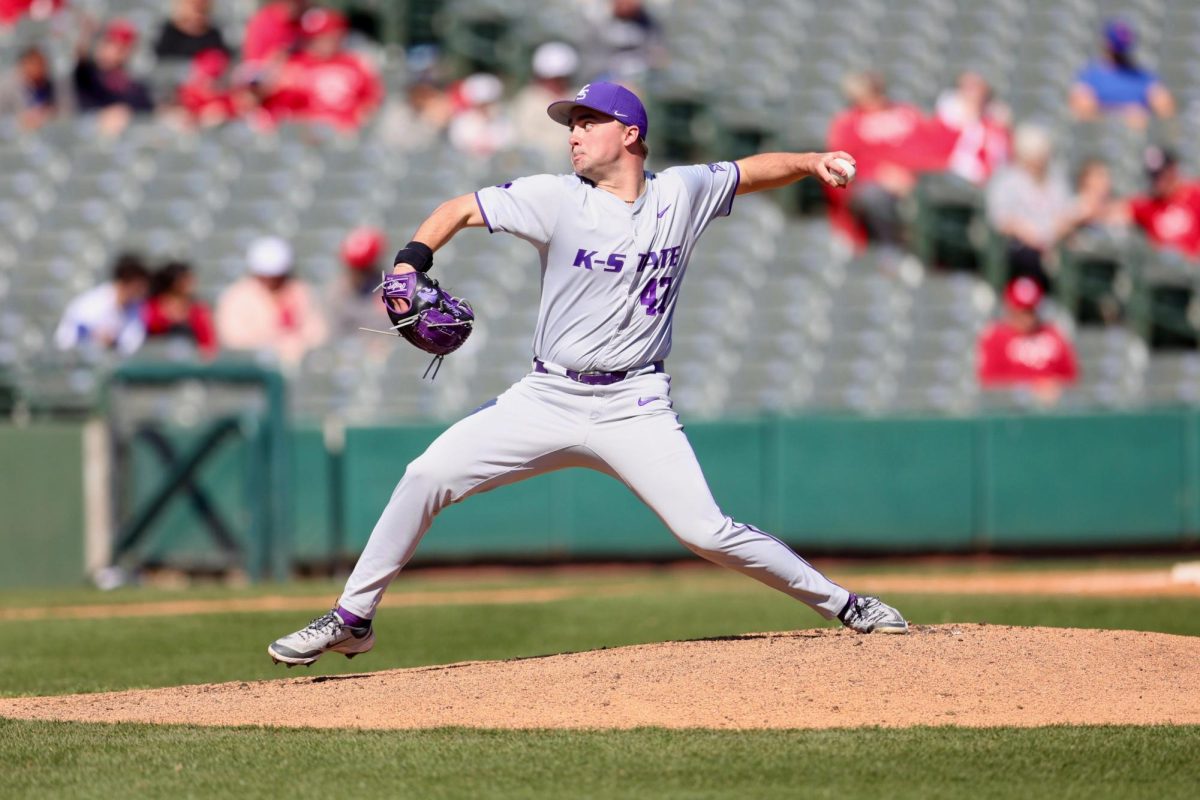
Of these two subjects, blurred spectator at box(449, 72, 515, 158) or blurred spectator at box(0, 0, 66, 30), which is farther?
blurred spectator at box(0, 0, 66, 30)

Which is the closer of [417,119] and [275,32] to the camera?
[275,32]

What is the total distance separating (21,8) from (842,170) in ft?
37.2

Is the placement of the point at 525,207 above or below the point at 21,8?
below

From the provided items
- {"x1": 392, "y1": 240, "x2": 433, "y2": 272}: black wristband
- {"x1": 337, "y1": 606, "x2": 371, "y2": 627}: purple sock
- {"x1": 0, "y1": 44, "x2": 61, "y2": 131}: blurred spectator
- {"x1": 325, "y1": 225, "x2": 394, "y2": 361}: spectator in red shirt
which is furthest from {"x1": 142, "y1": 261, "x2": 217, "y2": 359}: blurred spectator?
{"x1": 392, "y1": 240, "x2": 433, "y2": 272}: black wristband

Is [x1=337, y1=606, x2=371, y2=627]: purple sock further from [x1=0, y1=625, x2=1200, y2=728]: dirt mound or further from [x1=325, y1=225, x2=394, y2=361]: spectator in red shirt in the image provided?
[x1=325, y1=225, x2=394, y2=361]: spectator in red shirt

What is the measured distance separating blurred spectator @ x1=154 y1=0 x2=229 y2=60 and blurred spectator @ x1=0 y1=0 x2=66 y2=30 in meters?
1.33

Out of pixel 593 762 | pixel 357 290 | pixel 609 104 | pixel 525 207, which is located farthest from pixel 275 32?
pixel 593 762

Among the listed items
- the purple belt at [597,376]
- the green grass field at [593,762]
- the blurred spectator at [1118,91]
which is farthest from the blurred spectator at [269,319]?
the blurred spectator at [1118,91]

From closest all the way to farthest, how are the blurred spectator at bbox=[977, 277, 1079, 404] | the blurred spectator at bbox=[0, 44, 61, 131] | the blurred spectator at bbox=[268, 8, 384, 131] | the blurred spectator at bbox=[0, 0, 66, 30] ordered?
1. the blurred spectator at bbox=[977, 277, 1079, 404]
2. the blurred spectator at bbox=[268, 8, 384, 131]
3. the blurred spectator at bbox=[0, 44, 61, 131]
4. the blurred spectator at bbox=[0, 0, 66, 30]

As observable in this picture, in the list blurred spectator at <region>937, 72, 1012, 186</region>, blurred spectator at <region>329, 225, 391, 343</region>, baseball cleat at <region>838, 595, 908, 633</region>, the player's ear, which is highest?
blurred spectator at <region>937, 72, 1012, 186</region>

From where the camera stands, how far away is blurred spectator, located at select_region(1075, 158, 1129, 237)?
1402 cm

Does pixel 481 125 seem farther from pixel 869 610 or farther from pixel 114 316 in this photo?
pixel 869 610

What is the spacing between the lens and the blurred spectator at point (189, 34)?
1438 cm

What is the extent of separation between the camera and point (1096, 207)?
1412cm
